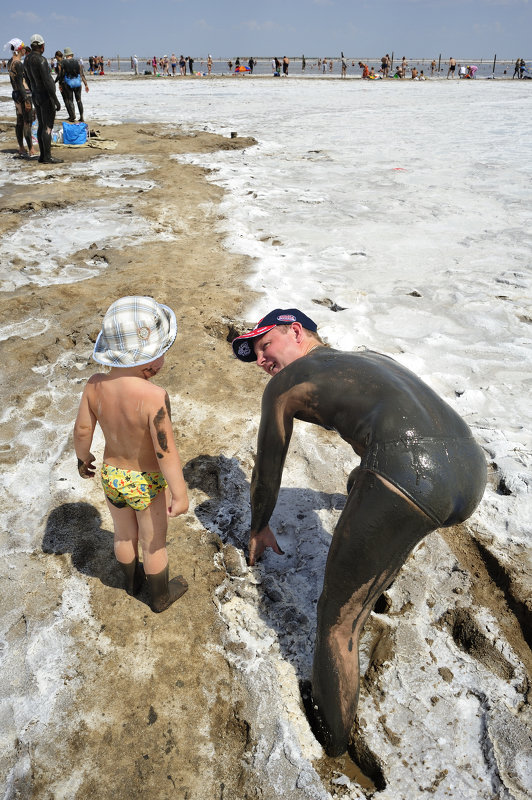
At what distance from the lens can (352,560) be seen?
1835mm

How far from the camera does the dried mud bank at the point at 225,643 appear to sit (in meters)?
1.91

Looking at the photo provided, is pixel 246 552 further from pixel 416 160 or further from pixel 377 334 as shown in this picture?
pixel 416 160

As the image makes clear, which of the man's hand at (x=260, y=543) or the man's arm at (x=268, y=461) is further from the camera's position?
the man's hand at (x=260, y=543)

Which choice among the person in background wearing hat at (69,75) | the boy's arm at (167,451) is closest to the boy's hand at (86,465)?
the boy's arm at (167,451)

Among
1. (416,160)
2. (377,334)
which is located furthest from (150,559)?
(416,160)

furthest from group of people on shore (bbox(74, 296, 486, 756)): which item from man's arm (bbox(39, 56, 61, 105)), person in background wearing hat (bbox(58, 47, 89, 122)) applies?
person in background wearing hat (bbox(58, 47, 89, 122))

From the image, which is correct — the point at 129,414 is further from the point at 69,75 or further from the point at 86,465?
the point at 69,75

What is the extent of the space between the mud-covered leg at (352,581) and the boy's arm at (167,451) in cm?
64

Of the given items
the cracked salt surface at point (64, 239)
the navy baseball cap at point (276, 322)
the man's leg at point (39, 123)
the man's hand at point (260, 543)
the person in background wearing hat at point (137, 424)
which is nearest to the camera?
the person in background wearing hat at point (137, 424)

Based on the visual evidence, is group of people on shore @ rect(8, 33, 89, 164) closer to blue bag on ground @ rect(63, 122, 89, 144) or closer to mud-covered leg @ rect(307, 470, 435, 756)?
blue bag on ground @ rect(63, 122, 89, 144)

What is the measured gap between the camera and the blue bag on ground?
11.6 metres

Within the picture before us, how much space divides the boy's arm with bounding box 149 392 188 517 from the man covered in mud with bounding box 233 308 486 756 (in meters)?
0.41

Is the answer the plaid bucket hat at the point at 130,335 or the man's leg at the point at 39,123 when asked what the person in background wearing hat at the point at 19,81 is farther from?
the plaid bucket hat at the point at 130,335

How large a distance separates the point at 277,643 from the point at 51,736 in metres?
0.94
